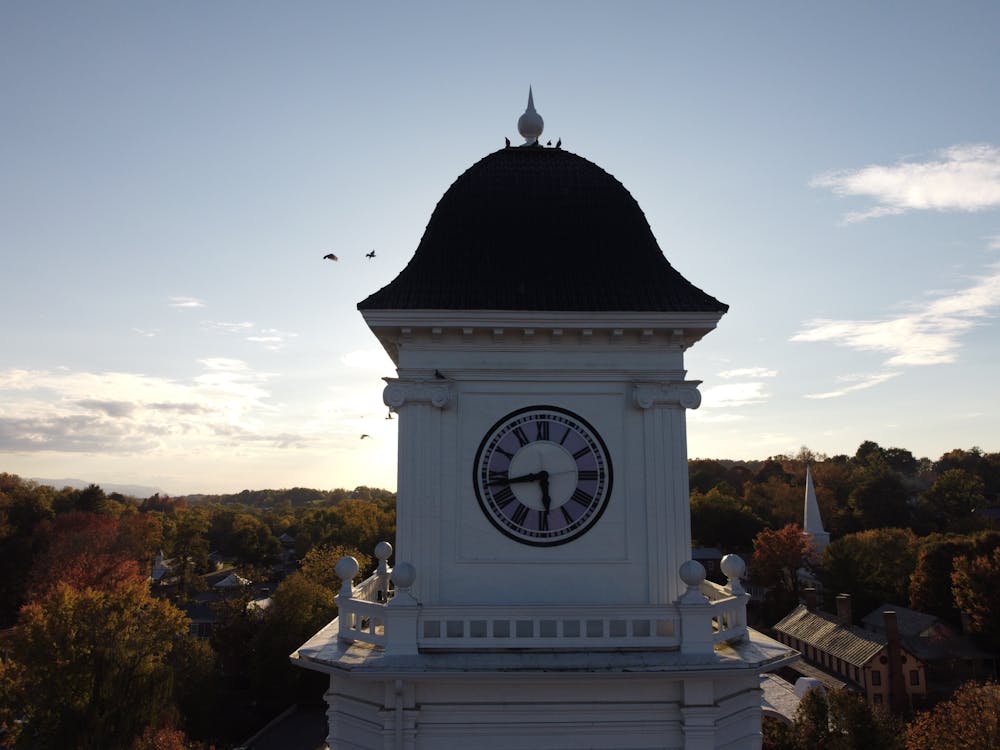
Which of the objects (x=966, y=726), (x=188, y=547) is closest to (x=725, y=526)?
(x=966, y=726)

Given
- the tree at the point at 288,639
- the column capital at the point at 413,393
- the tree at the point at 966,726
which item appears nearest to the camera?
the column capital at the point at 413,393

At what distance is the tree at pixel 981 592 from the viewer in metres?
53.2

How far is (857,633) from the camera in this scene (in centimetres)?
5041

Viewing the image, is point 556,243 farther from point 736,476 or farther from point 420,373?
point 736,476

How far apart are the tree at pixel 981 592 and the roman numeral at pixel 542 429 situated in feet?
177

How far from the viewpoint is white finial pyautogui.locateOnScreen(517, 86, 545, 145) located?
14555 millimetres

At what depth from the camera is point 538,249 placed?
13.0 meters

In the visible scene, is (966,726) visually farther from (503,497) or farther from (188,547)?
(188,547)

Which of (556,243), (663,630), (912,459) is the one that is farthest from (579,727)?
(912,459)

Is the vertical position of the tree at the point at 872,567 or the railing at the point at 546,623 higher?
the railing at the point at 546,623

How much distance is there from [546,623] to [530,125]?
887 centimetres

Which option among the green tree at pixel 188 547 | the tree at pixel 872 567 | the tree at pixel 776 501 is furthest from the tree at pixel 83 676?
the tree at pixel 776 501

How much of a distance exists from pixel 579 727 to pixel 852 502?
9420 cm

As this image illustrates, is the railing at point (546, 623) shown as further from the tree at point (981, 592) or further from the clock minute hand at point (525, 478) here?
the tree at point (981, 592)
